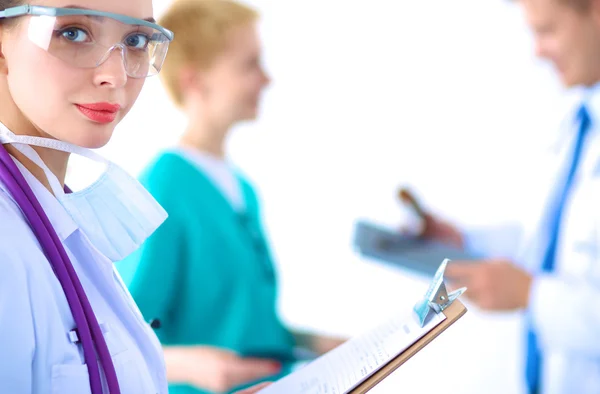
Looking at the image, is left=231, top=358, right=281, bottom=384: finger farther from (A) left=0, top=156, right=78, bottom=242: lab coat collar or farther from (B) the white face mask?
(A) left=0, top=156, right=78, bottom=242: lab coat collar

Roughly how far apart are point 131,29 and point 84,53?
79 mm

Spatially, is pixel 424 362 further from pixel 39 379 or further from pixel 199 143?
pixel 39 379

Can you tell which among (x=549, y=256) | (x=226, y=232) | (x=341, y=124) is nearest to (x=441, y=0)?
(x=341, y=124)

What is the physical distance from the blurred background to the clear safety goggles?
8.31 ft

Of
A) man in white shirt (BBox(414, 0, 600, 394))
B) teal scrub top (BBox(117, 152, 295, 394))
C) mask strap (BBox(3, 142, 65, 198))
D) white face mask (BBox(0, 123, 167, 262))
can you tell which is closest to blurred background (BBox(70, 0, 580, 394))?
man in white shirt (BBox(414, 0, 600, 394))

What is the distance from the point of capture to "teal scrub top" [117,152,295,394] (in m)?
1.75

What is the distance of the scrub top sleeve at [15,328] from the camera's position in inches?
29.8

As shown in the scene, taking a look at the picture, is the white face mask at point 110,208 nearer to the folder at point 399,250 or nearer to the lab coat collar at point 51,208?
the lab coat collar at point 51,208

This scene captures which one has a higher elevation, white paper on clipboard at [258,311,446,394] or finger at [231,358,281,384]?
finger at [231,358,281,384]

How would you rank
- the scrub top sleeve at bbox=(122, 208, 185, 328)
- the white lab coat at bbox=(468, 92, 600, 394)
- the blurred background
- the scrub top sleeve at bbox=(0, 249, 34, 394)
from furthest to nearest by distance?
1. the blurred background
2. the white lab coat at bbox=(468, 92, 600, 394)
3. the scrub top sleeve at bbox=(122, 208, 185, 328)
4. the scrub top sleeve at bbox=(0, 249, 34, 394)

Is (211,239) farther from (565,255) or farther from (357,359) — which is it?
(565,255)

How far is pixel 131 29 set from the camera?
2.96 feet

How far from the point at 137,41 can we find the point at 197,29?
1.23 m

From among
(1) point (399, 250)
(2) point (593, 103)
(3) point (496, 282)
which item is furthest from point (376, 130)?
(3) point (496, 282)
